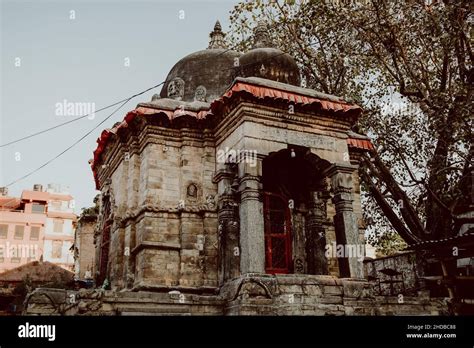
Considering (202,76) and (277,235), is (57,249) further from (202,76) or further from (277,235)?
(277,235)

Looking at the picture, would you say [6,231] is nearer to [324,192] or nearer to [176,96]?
[176,96]

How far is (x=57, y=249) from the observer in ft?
151

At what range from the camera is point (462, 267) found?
694 inches

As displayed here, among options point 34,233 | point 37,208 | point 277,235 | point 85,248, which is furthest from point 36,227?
point 277,235

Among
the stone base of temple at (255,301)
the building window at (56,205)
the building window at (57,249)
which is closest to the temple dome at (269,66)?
the stone base of temple at (255,301)

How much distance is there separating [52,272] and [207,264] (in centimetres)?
2054

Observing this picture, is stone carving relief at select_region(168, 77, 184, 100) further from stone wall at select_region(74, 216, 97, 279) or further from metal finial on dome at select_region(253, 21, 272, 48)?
stone wall at select_region(74, 216, 97, 279)

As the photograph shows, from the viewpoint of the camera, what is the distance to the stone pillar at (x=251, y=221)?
9.16m

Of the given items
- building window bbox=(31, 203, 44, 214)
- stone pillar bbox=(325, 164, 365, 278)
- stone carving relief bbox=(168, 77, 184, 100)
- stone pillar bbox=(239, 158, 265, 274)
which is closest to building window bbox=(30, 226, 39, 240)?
building window bbox=(31, 203, 44, 214)

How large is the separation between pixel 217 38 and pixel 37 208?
116 ft

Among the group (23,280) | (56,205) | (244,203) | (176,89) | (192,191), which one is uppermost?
(56,205)

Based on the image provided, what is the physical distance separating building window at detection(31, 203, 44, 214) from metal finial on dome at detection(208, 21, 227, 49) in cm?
3483

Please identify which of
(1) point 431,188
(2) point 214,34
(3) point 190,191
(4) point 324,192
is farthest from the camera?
(2) point 214,34
